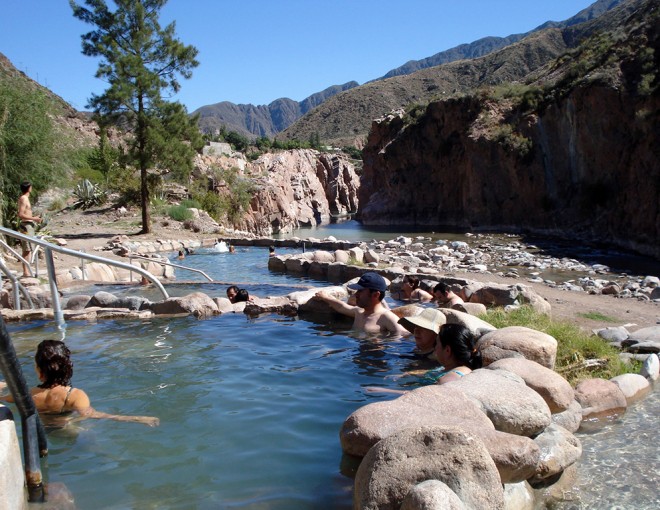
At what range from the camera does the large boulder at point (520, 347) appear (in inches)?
207

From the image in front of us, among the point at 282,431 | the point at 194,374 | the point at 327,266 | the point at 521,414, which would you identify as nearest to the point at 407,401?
the point at 521,414

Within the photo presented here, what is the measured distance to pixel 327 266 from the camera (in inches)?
591

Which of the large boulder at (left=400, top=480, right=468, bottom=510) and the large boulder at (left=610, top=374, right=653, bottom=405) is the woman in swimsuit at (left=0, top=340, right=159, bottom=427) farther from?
the large boulder at (left=610, top=374, right=653, bottom=405)

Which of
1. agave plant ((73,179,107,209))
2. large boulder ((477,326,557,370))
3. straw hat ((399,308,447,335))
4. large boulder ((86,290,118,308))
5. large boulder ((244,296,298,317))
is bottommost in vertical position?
large boulder ((477,326,557,370))

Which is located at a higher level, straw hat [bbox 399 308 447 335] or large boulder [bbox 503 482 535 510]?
straw hat [bbox 399 308 447 335]

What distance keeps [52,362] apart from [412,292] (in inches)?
296

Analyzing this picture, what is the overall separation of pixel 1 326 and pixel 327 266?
12757 millimetres

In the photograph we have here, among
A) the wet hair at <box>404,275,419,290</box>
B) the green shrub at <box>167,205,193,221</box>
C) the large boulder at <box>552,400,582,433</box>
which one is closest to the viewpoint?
the large boulder at <box>552,400,582,433</box>

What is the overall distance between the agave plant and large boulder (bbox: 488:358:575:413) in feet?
94.8

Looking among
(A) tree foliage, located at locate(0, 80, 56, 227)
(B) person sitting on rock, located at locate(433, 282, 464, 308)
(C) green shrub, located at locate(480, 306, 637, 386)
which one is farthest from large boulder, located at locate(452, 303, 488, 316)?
(A) tree foliage, located at locate(0, 80, 56, 227)

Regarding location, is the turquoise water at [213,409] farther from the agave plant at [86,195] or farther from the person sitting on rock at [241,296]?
the agave plant at [86,195]

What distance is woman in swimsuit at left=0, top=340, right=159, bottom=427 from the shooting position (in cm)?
444

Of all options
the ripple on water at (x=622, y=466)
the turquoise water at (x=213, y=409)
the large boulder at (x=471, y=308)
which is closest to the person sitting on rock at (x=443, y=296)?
the large boulder at (x=471, y=308)

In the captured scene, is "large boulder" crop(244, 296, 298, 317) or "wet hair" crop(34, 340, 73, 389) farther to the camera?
"large boulder" crop(244, 296, 298, 317)
